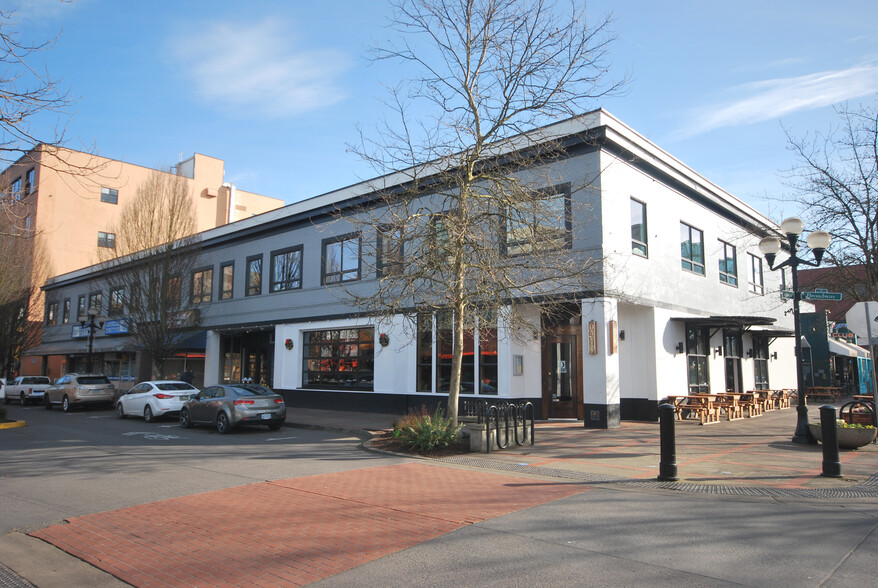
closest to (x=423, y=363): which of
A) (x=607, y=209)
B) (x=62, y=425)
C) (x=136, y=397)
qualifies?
(x=607, y=209)

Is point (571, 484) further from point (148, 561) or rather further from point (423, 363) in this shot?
point (423, 363)

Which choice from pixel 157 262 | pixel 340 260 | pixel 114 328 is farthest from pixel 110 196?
pixel 340 260

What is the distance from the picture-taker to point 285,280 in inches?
1017

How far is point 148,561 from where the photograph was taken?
221 inches

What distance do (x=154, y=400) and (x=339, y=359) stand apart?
258 inches

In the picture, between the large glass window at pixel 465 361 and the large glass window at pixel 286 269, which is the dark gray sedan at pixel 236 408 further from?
the large glass window at pixel 286 269

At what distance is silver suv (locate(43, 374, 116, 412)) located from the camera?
83.1ft

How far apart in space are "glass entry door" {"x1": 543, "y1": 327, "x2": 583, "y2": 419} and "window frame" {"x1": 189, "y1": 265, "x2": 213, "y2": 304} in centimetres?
1867

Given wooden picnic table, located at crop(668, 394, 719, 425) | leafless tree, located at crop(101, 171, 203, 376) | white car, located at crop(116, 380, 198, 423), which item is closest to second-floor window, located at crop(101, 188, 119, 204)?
leafless tree, located at crop(101, 171, 203, 376)

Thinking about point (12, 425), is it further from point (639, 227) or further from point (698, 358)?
point (698, 358)

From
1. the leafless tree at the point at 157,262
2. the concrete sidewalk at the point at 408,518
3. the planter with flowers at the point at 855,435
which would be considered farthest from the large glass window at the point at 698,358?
the leafless tree at the point at 157,262

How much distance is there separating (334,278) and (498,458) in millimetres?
13500

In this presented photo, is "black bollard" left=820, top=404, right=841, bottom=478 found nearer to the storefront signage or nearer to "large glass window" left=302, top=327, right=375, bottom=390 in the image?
"large glass window" left=302, top=327, right=375, bottom=390

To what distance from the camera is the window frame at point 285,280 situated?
25.2 metres
